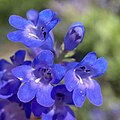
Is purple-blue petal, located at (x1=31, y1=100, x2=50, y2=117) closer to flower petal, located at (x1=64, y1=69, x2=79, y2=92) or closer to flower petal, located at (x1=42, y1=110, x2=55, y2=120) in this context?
flower petal, located at (x1=42, y1=110, x2=55, y2=120)

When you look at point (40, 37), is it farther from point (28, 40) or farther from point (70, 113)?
point (70, 113)

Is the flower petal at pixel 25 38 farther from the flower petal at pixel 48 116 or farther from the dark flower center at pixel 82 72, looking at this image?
the flower petal at pixel 48 116

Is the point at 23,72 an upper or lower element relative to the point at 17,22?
lower

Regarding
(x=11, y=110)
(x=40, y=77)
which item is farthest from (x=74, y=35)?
(x=11, y=110)

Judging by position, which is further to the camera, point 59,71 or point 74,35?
point 74,35

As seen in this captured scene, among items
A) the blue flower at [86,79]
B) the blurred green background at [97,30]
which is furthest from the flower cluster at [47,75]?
the blurred green background at [97,30]

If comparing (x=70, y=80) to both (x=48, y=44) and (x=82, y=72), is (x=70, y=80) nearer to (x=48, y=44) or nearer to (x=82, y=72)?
(x=82, y=72)

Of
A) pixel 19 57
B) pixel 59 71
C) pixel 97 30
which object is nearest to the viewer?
pixel 59 71
